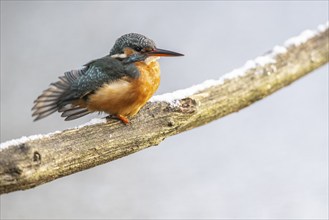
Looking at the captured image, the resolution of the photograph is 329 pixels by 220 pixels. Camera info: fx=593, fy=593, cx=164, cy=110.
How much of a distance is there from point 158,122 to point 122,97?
18cm

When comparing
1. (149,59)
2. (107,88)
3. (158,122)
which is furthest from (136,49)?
(158,122)

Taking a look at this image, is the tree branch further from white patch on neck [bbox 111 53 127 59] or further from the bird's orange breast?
white patch on neck [bbox 111 53 127 59]

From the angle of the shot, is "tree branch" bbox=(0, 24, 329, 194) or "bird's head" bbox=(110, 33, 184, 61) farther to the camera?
"bird's head" bbox=(110, 33, 184, 61)

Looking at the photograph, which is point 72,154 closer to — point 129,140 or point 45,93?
point 129,140

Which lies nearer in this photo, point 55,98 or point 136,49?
point 55,98

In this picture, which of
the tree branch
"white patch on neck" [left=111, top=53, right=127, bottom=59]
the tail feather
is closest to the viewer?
the tree branch

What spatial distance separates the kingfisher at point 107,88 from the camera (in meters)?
2.26

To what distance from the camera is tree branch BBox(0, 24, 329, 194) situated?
177cm

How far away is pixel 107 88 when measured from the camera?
2.27m

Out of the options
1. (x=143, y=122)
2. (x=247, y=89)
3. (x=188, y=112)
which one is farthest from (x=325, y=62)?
(x=143, y=122)

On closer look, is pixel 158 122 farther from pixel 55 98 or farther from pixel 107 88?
pixel 55 98

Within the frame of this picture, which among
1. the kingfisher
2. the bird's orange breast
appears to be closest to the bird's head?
the kingfisher

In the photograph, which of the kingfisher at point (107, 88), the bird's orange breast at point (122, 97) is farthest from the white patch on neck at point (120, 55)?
the bird's orange breast at point (122, 97)

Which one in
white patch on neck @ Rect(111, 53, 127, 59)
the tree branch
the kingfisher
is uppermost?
white patch on neck @ Rect(111, 53, 127, 59)
